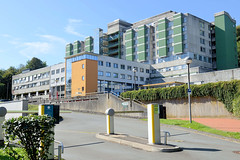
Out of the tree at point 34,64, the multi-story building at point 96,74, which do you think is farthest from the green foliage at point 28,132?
the tree at point 34,64

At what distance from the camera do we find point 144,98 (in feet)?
110

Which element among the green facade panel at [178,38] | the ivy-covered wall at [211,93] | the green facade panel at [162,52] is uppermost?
the green facade panel at [178,38]

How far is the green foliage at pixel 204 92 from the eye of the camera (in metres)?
24.6

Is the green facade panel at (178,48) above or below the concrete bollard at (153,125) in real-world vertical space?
above

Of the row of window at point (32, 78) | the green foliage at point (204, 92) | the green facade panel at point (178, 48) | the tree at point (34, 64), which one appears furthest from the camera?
the tree at point (34, 64)

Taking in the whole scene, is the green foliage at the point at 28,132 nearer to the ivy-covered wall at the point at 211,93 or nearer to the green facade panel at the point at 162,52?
the ivy-covered wall at the point at 211,93

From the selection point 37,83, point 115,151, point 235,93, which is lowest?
point 115,151

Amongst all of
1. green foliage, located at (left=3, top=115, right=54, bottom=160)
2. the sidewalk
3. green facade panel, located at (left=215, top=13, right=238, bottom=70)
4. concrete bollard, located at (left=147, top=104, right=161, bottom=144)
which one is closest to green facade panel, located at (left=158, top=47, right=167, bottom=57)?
green facade panel, located at (left=215, top=13, right=238, bottom=70)

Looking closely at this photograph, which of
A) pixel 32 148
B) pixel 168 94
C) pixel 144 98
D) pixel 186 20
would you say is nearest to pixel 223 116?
pixel 168 94

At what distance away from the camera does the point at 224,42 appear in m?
68.1

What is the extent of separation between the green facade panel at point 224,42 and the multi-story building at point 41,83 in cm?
4301

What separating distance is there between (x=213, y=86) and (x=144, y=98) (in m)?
9.92

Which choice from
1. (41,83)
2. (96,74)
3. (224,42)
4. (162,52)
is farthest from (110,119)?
(41,83)

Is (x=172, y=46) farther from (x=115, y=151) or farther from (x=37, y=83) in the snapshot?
(x=115, y=151)
